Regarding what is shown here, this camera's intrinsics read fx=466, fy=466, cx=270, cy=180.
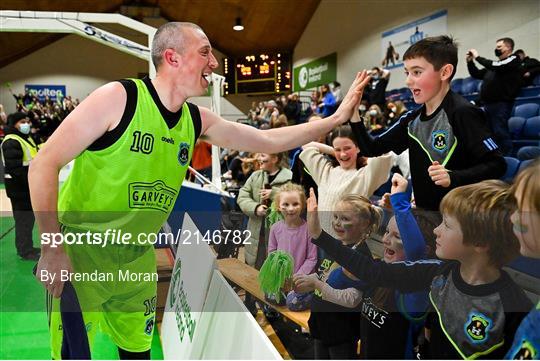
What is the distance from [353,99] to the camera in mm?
1414

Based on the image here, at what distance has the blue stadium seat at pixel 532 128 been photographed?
410 centimetres

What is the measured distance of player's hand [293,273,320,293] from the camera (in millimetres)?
1179

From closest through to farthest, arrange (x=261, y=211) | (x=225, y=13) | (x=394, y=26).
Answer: (x=261, y=211)
(x=394, y=26)
(x=225, y=13)

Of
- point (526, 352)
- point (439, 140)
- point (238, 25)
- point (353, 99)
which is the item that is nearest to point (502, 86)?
point (353, 99)

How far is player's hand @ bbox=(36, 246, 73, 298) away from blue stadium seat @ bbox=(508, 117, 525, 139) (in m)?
4.15

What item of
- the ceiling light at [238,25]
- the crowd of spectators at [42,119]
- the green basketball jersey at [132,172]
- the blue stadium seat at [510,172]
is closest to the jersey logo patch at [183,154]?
the green basketball jersey at [132,172]

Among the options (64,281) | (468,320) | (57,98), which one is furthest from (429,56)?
(57,98)

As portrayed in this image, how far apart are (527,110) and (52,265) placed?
173 inches

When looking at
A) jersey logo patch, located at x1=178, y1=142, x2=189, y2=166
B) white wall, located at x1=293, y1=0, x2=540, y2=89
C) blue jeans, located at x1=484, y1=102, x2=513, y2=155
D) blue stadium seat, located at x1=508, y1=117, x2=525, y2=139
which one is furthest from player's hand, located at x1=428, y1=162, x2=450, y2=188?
white wall, located at x1=293, y1=0, x2=540, y2=89

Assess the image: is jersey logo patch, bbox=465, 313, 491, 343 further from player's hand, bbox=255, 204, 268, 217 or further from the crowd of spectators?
the crowd of spectators

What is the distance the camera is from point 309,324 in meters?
1.28

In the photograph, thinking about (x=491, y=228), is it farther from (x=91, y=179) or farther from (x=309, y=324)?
(x=91, y=179)

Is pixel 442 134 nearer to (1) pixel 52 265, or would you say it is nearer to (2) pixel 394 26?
(1) pixel 52 265

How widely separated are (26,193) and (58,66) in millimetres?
11585
